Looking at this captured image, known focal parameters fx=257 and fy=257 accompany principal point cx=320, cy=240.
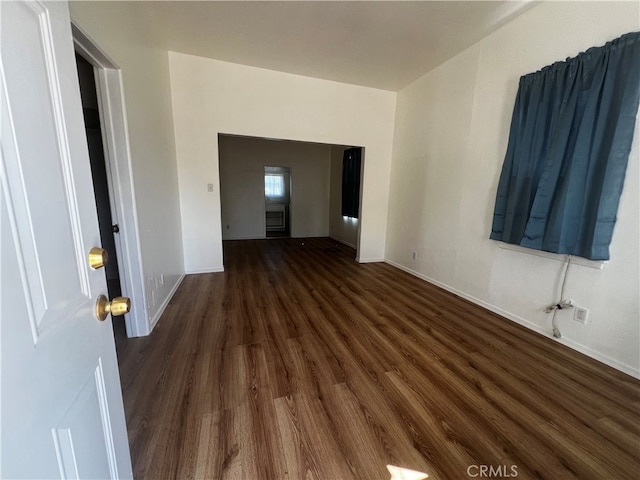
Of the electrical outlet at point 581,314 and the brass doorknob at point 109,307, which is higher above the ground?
the brass doorknob at point 109,307

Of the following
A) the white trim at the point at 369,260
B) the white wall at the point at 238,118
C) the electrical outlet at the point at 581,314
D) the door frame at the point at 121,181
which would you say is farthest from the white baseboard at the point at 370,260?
the door frame at the point at 121,181

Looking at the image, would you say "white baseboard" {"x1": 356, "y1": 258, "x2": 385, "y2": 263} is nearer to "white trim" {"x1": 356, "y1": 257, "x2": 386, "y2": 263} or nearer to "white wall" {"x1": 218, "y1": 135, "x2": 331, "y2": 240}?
"white trim" {"x1": 356, "y1": 257, "x2": 386, "y2": 263}

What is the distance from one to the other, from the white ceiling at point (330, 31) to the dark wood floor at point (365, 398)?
2.82 m

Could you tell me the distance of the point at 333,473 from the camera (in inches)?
44.3

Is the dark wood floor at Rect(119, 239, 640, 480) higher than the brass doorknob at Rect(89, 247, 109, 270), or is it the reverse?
the brass doorknob at Rect(89, 247, 109, 270)

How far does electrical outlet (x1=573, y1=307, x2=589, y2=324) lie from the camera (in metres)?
1.99

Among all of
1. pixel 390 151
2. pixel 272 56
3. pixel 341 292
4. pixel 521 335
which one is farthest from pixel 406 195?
pixel 272 56

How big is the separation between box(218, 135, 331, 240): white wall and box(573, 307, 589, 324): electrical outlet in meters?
5.68

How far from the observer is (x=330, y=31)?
2633mm

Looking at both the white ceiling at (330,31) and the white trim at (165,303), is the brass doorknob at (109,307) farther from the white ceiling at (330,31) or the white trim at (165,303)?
the white ceiling at (330,31)

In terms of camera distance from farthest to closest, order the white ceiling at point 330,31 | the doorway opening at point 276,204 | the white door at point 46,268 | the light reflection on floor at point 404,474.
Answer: the doorway opening at point 276,204, the white ceiling at point 330,31, the light reflection on floor at point 404,474, the white door at point 46,268
